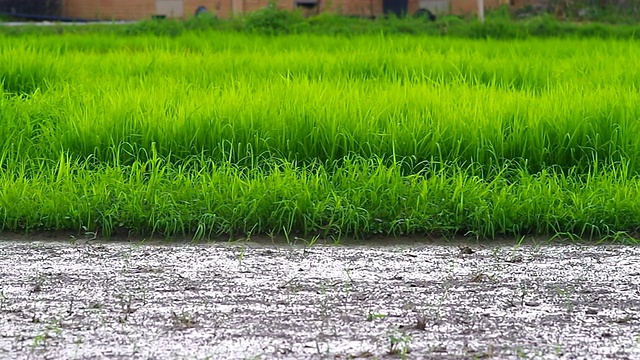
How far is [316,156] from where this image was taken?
445 centimetres

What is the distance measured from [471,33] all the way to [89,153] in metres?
6.84

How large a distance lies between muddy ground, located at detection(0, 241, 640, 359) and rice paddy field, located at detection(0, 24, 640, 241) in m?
0.18

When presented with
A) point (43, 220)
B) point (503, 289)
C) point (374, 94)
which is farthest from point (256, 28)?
point (503, 289)

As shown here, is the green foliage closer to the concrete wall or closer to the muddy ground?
the concrete wall

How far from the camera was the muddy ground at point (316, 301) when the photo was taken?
8.13 ft

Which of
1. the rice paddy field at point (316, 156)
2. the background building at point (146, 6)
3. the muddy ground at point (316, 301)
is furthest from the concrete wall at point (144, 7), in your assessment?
the muddy ground at point (316, 301)

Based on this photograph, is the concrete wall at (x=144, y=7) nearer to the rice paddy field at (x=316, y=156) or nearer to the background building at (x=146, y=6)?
the background building at (x=146, y=6)

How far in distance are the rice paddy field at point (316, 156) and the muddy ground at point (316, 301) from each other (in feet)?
0.61

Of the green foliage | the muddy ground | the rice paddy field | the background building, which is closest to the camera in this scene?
the muddy ground

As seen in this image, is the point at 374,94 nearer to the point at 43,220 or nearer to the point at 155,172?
the point at 155,172

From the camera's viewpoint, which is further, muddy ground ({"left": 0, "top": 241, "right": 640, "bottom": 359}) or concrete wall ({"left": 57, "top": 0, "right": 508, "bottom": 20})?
concrete wall ({"left": 57, "top": 0, "right": 508, "bottom": 20})

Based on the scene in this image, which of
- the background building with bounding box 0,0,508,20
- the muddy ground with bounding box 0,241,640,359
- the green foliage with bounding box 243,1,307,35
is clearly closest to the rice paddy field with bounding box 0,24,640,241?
the muddy ground with bounding box 0,241,640,359

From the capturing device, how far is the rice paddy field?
12.2ft

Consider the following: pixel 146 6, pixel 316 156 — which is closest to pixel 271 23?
pixel 316 156
